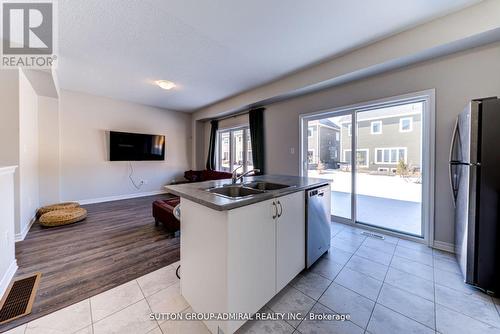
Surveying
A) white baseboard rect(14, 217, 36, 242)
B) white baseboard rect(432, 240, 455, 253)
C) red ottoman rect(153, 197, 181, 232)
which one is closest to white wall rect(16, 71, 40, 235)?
white baseboard rect(14, 217, 36, 242)

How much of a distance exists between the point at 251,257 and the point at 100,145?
212 inches

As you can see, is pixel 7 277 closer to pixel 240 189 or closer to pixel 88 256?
pixel 88 256

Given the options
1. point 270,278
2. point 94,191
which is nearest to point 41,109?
point 94,191

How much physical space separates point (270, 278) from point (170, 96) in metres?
4.74

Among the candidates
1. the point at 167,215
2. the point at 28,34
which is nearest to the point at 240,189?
the point at 167,215

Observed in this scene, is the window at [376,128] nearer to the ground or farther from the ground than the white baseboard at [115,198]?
farther from the ground

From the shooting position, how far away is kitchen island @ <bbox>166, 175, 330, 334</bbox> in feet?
3.88

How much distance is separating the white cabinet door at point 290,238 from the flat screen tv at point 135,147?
199 inches

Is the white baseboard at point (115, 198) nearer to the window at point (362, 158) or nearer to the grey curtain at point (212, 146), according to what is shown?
the grey curtain at point (212, 146)

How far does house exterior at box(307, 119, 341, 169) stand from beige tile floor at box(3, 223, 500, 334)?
1.90 metres

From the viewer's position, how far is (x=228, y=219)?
1143mm

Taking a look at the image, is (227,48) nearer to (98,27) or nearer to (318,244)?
(98,27)

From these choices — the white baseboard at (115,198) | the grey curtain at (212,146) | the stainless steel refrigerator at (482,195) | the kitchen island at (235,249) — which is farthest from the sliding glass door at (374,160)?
the white baseboard at (115,198)

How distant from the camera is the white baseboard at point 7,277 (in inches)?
64.3
